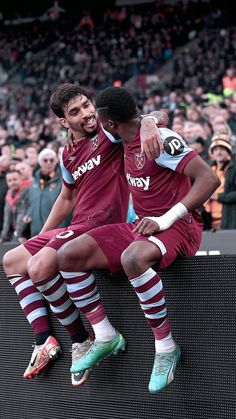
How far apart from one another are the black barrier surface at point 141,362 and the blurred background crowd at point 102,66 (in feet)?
13.9

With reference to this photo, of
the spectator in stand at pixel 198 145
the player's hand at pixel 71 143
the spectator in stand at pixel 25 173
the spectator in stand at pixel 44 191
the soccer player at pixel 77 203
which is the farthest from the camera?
the spectator in stand at pixel 25 173

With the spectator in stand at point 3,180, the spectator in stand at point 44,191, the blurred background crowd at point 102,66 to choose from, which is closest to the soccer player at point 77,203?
the spectator in stand at point 44,191

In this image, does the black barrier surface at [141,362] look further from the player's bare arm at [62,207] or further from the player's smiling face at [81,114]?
the player's smiling face at [81,114]

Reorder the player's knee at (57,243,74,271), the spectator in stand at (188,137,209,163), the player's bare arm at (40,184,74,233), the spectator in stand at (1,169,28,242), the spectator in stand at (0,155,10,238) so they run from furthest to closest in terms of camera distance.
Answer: the spectator in stand at (0,155,10,238)
the spectator in stand at (1,169,28,242)
the spectator in stand at (188,137,209,163)
the player's bare arm at (40,184,74,233)
the player's knee at (57,243,74,271)

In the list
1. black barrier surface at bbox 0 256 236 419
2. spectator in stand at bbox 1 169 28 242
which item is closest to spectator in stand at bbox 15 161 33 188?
spectator in stand at bbox 1 169 28 242

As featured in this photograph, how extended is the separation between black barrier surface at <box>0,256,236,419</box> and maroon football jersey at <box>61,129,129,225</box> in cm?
41

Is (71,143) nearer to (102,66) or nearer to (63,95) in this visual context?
(63,95)

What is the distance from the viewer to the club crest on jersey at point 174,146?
16.1ft

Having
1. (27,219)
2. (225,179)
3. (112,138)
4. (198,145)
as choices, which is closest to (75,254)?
(112,138)

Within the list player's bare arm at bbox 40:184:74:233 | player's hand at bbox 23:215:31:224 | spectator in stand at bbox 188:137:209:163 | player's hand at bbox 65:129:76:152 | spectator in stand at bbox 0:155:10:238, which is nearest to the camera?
player's hand at bbox 65:129:76:152

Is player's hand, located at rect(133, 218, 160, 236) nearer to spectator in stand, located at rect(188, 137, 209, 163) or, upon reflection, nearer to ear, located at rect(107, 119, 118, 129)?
ear, located at rect(107, 119, 118, 129)

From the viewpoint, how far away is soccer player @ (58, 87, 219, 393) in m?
4.79

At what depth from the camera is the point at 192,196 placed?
4793 millimetres

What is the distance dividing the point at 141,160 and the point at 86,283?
29.8 inches
